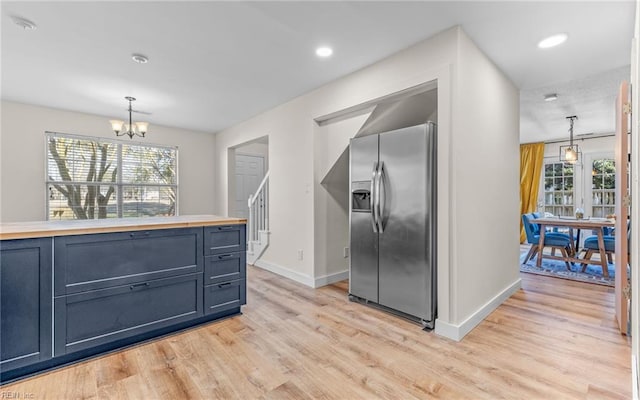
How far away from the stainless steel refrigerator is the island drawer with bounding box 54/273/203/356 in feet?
5.46

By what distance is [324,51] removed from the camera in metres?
2.81

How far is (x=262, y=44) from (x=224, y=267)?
208cm

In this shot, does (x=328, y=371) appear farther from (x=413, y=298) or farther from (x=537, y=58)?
(x=537, y=58)

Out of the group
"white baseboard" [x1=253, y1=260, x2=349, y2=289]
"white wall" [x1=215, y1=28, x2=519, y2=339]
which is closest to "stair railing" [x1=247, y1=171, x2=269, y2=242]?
"white wall" [x1=215, y1=28, x2=519, y2=339]

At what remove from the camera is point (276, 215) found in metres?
4.44

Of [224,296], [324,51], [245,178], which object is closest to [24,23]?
[324,51]

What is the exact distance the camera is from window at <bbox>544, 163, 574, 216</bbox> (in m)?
6.80

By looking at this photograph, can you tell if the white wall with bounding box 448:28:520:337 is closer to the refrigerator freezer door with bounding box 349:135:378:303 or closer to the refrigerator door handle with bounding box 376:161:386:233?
the refrigerator door handle with bounding box 376:161:386:233

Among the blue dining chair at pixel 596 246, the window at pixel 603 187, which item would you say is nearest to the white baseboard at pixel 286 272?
the blue dining chair at pixel 596 246

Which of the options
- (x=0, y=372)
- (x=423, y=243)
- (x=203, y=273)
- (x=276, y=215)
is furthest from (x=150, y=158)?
(x=423, y=243)

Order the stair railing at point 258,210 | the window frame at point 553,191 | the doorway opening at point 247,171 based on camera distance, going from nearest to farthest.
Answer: the stair railing at point 258,210 → the doorway opening at point 247,171 → the window frame at point 553,191

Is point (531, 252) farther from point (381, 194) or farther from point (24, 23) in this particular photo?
point (24, 23)

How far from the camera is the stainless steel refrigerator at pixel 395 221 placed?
260 centimetres

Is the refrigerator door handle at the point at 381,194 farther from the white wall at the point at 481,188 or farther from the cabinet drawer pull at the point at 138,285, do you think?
the cabinet drawer pull at the point at 138,285
